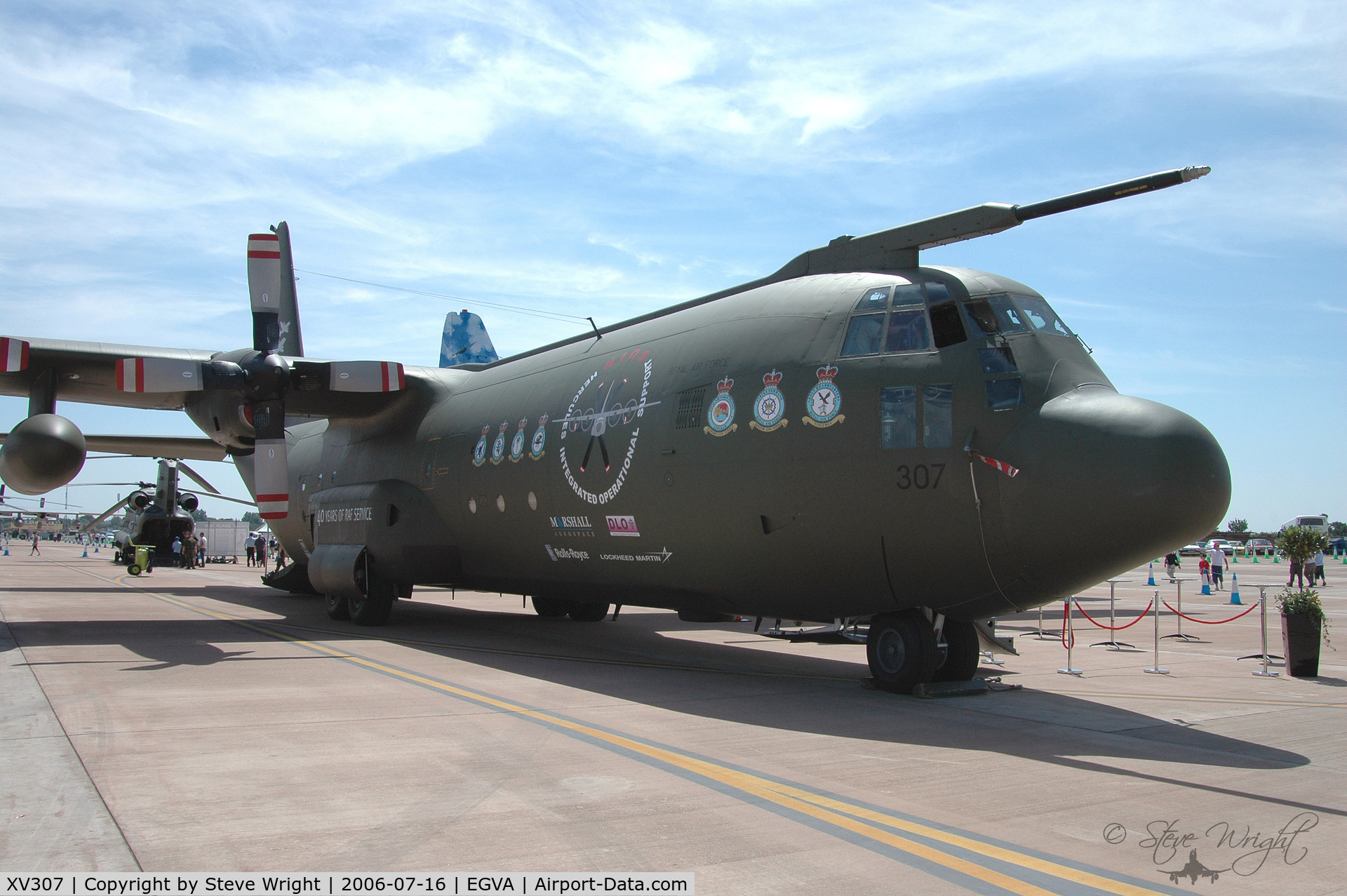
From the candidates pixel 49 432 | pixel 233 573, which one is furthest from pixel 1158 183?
pixel 233 573

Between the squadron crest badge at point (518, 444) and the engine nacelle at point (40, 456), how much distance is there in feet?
21.9

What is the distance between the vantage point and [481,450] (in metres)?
15.0

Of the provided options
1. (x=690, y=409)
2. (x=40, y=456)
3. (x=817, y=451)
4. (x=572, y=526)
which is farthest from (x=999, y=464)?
(x=40, y=456)

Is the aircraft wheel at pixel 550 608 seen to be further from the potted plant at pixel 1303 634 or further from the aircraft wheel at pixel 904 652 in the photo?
the potted plant at pixel 1303 634

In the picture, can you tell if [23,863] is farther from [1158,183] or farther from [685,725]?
[1158,183]

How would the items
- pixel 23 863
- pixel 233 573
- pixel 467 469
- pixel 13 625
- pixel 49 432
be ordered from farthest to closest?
pixel 233 573, pixel 13 625, pixel 467 469, pixel 49 432, pixel 23 863

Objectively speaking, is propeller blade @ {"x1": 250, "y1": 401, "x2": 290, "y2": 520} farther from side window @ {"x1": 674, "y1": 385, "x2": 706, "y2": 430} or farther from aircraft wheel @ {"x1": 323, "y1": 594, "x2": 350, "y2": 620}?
side window @ {"x1": 674, "y1": 385, "x2": 706, "y2": 430}

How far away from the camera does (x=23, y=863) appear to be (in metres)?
4.39

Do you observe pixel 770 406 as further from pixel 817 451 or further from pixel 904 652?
pixel 904 652

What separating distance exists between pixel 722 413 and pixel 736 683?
3.13 metres

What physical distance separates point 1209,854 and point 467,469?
40.0 ft

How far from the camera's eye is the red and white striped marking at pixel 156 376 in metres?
14.1

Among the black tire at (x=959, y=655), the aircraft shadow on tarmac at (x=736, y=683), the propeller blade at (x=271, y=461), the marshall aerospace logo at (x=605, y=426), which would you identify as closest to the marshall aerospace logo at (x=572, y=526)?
the marshall aerospace logo at (x=605, y=426)

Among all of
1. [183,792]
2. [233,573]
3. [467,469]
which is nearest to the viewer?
[183,792]
